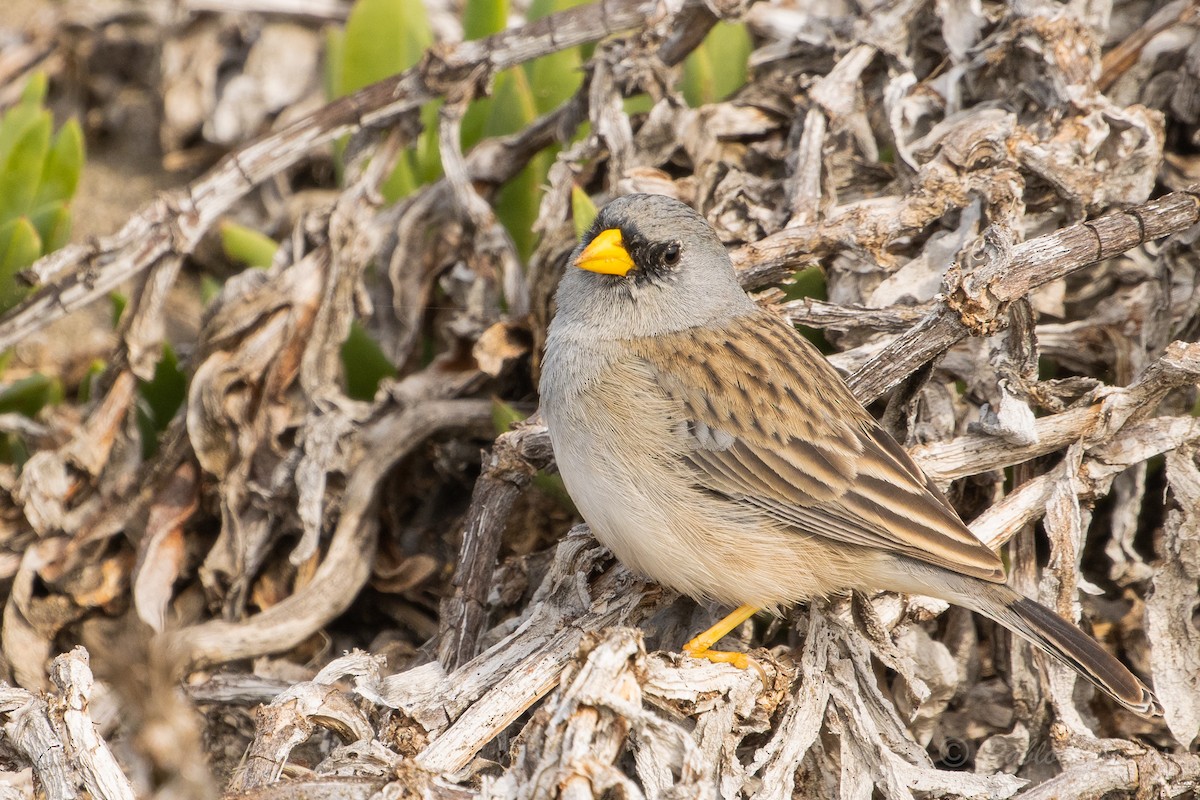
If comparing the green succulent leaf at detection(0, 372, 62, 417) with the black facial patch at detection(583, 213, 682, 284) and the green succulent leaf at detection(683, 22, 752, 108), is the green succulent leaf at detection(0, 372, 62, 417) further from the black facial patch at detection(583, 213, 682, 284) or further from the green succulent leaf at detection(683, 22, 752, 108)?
the green succulent leaf at detection(683, 22, 752, 108)

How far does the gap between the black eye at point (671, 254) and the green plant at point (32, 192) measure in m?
2.43

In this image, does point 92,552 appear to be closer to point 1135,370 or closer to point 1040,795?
point 1040,795

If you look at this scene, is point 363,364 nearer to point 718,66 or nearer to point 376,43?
point 376,43

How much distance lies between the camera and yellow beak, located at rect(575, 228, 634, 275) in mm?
3699

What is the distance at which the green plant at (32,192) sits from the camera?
443cm

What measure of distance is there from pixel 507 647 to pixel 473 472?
1374 millimetres

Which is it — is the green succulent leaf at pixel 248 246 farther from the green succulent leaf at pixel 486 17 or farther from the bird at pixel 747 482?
the bird at pixel 747 482

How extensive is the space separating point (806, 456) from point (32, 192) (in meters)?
3.32

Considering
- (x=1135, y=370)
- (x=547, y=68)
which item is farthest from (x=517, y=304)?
(x=1135, y=370)

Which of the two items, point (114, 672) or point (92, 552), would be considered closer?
point (114, 672)

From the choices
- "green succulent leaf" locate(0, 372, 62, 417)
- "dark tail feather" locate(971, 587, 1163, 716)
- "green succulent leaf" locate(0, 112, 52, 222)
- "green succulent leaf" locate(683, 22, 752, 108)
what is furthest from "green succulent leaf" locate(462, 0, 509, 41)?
"dark tail feather" locate(971, 587, 1163, 716)

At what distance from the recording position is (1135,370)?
12.7 ft

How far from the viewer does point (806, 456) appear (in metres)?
3.40

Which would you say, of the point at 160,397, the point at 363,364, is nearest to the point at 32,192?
the point at 160,397
